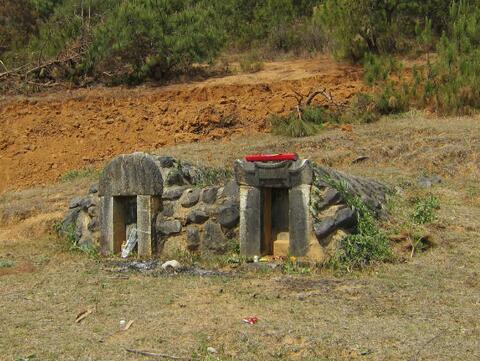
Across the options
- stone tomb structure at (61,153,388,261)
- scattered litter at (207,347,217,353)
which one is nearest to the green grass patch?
stone tomb structure at (61,153,388,261)

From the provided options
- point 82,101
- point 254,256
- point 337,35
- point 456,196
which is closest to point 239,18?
point 337,35

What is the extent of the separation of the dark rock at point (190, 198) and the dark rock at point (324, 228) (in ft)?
5.86

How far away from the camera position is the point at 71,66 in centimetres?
1980

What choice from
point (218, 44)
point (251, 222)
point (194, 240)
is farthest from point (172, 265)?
point (218, 44)

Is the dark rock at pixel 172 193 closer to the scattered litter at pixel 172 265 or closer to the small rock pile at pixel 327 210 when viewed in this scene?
the scattered litter at pixel 172 265

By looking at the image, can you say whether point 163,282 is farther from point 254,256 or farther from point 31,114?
point 31,114

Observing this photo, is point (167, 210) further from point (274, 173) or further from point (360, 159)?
point (360, 159)

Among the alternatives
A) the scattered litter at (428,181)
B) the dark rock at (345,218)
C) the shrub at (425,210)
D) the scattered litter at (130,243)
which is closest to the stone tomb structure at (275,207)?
the dark rock at (345,218)

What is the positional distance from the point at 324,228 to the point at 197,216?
1.76 metres

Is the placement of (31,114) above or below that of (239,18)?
below

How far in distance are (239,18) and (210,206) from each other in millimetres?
16666

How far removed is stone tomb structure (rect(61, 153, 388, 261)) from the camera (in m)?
8.05

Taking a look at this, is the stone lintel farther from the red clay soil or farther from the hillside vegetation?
the hillside vegetation

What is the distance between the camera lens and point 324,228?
25.9ft
